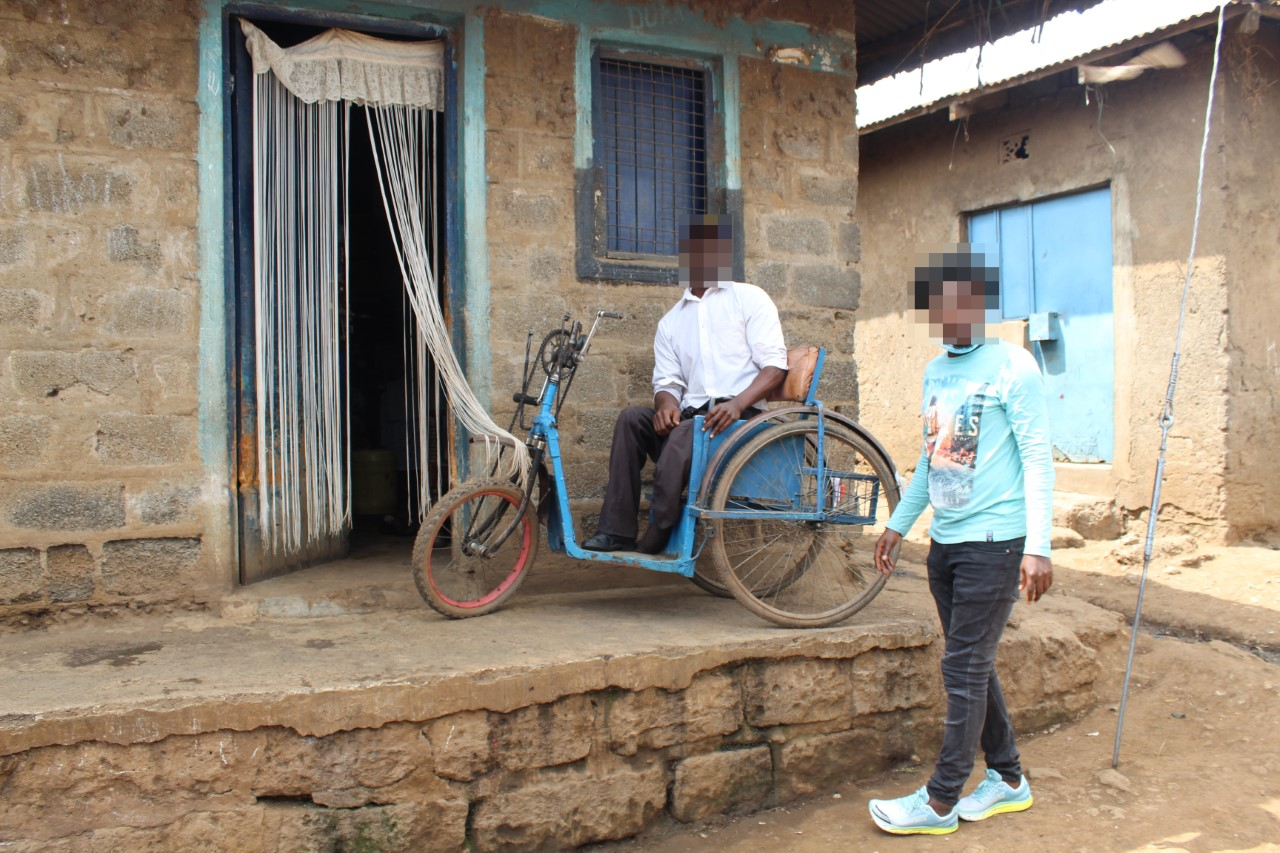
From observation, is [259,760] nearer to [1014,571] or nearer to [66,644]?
[66,644]

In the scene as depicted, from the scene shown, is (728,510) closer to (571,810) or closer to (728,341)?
(728,341)

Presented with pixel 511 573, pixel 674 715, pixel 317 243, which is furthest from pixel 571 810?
pixel 317 243

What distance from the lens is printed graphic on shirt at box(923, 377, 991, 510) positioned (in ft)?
10.0

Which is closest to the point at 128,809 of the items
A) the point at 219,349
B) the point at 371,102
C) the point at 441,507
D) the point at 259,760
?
the point at 259,760

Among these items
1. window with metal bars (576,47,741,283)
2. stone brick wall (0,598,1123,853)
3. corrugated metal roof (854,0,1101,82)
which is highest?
corrugated metal roof (854,0,1101,82)

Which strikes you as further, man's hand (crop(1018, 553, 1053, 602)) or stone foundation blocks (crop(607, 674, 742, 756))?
stone foundation blocks (crop(607, 674, 742, 756))

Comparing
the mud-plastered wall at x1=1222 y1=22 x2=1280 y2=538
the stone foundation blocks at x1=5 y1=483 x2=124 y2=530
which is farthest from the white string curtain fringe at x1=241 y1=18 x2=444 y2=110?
the mud-plastered wall at x1=1222 y1=22 x2=1280 y2=538

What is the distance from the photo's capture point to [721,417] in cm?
384

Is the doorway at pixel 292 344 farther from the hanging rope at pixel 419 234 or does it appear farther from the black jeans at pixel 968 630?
the black jeans at pixel 968 630

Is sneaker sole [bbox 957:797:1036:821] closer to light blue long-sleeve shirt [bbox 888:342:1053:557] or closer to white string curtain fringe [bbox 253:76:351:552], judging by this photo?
light blue long-sleeve shirt [bbox 888:342:1053:557]

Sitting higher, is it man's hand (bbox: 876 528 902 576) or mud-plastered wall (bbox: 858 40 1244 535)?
mud-plastered wall (bbox: 858 40 1244 535)

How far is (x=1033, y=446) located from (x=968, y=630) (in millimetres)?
606

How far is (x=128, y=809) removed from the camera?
9.36 ft

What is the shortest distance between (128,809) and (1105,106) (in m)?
8.19
